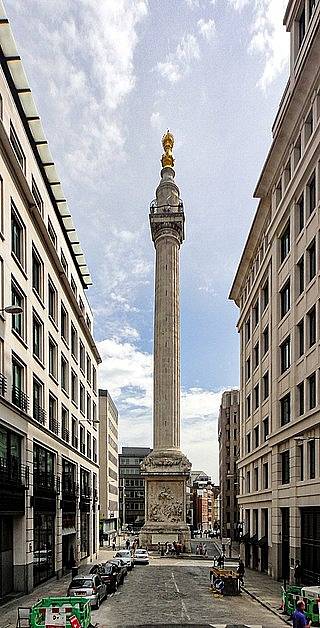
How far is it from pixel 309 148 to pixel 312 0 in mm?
7853

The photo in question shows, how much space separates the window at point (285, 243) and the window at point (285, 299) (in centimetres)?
194

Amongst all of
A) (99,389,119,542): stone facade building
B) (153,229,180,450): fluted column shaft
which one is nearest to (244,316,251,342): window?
(153,229,180,450): fluted column shaft

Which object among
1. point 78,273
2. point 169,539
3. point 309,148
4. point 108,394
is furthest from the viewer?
point 108,394

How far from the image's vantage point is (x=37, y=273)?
149 ft

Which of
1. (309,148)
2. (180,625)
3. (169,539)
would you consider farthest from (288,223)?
(169,539)

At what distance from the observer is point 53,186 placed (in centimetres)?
5000

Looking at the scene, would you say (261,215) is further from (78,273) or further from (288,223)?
(78,273)

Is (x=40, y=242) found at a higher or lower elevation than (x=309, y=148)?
lower

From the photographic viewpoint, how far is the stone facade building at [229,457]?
13425cm

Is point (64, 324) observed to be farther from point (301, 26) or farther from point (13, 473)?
point (301, 26)

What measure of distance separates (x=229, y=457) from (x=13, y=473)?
10910 centimetres

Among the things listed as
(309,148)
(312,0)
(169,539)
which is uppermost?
(312,0)

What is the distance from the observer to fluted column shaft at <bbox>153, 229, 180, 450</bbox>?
85.2 m

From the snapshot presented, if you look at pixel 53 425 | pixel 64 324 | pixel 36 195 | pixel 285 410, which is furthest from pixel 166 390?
pixel 36 195
